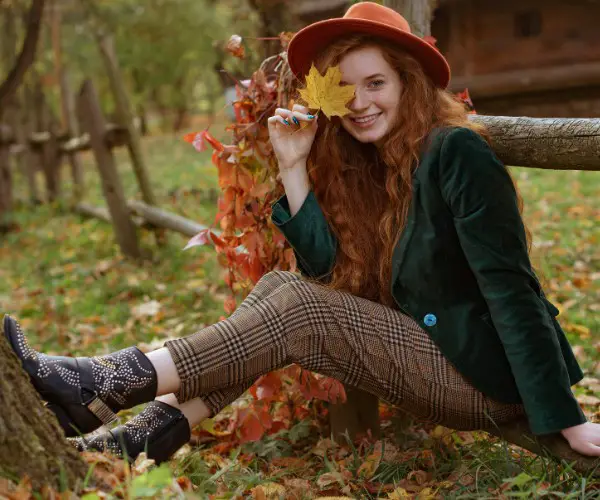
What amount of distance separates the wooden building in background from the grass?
86cm

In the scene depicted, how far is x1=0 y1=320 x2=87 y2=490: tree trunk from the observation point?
158 centimetres

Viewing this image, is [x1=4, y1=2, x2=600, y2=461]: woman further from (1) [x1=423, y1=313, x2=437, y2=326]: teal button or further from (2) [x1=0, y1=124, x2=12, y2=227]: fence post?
(2) [x1=0, y1=124, x2=12, y2=227]: fence post

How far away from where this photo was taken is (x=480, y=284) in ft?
6.41

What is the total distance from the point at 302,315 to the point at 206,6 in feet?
54.6

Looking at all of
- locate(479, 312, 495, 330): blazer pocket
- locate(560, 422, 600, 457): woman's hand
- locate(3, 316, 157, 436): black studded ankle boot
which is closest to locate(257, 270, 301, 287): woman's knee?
locate(3, 316, 157, 436): black studded ankle boot

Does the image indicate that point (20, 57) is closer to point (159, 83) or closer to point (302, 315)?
point (302, 315)

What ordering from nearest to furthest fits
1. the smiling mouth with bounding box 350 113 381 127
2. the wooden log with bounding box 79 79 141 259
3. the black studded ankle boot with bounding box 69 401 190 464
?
the black studded ankle boot with bounding box 69 401 190 464 → the smiling mouth with bounding box 350 113 381 127 → the wooden log with bounding box 79 79 141 259

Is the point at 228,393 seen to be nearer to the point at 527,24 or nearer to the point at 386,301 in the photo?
the point at 386,301

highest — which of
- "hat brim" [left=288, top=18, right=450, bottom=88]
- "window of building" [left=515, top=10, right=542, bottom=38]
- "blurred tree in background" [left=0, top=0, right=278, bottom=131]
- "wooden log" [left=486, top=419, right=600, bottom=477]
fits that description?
"blurred tree in background" [left=0, top=0, right=278, bottom=131]

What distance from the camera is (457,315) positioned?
205 centimetres

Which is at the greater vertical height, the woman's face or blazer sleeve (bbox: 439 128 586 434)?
the woman's face

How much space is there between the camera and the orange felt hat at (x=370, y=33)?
206cm

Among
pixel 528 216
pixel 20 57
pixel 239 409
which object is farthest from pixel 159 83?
pixel 239 409

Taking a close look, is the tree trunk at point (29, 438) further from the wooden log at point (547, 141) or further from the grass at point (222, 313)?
the wooden log at point (547, 141)
